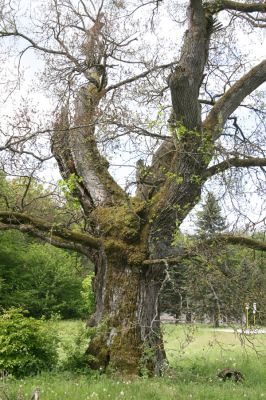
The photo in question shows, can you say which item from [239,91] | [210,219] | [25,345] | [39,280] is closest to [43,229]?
[25,345]

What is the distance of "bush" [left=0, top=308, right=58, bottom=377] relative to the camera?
9.12 m

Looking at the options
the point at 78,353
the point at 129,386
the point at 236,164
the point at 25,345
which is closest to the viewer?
the point at 129,386

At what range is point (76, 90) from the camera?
12867 mm

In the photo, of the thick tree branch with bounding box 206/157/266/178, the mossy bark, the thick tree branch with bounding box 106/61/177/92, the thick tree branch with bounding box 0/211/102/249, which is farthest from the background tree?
the thick tree branch with bounding box 206/157/266/178

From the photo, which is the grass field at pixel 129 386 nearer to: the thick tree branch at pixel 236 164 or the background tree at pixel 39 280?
the thick tree branch at pixel 236 164

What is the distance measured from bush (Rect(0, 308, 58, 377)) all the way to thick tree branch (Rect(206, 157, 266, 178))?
4.33 meters

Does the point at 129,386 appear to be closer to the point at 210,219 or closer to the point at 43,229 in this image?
the point at 210,219

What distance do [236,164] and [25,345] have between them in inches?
206

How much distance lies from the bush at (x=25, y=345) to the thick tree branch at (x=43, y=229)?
1.77m

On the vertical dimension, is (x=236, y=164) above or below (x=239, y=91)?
below

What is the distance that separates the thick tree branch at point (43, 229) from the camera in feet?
35.2

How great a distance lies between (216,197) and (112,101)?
10.6ft

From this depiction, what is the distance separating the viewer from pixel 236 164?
10.4 metres

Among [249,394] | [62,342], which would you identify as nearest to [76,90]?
[62,342]
